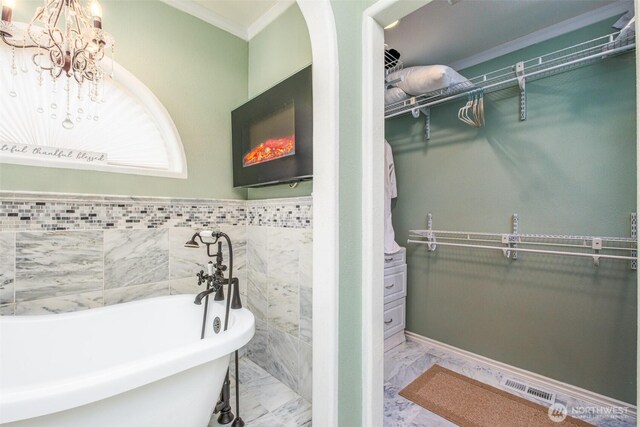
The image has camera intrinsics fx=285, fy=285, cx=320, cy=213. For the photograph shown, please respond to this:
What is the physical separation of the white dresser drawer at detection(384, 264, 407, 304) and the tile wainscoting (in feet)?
3.17

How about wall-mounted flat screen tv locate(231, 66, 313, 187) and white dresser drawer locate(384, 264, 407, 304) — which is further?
white dresser drawer locate(384, 264, 407, 304)

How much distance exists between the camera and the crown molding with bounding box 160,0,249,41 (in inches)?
75.0

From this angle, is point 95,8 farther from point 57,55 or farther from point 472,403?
point 472,403

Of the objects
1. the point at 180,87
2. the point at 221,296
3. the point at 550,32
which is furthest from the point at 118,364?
the point at 550,32

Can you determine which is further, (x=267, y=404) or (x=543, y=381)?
(x=543, y=381)

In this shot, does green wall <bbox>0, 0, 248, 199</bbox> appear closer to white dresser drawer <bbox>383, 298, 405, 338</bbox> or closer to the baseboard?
white dresser drawer <bbox>383, 298, 405, 338</bbox>

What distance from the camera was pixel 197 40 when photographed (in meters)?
2.00

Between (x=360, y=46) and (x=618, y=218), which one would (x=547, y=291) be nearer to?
(x=618, y=218)

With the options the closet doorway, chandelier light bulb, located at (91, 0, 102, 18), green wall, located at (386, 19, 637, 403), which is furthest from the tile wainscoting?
green wall, located at (386, 19, 637, 403)

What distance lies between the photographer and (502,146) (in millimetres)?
2178

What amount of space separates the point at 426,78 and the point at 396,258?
1460 mm

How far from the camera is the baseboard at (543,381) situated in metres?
1.78

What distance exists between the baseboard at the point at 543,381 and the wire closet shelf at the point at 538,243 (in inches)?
32.9

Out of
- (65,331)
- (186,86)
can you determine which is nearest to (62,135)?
(186,86)
